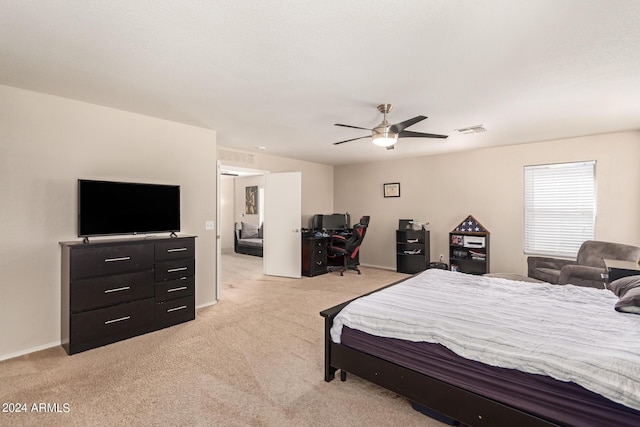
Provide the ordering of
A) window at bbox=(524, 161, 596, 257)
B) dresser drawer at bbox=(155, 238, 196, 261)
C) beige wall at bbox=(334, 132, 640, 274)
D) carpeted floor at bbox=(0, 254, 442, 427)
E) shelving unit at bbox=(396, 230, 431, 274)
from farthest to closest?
shelving unit at bbox=(396, 230, 431, 274) < window at bbox=(524, 161, 596, 257) < beige wall at bbox=(334, 132, 640, 274) < dresser drawer at bbox=(155, 238, 196, 261) < carpeted floor at bbox=(0, 254, 442, 427)

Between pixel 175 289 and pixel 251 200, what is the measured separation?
589cm

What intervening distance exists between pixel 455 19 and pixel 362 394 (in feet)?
8.43

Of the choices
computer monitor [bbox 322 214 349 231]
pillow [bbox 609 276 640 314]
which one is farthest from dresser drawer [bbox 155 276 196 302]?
pillow [bbox 609 276 640 314]

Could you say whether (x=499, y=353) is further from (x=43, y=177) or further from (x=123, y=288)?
(x=43, y=177)

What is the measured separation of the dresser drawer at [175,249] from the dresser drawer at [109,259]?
96mm

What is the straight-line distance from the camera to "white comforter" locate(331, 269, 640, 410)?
1.44 metres

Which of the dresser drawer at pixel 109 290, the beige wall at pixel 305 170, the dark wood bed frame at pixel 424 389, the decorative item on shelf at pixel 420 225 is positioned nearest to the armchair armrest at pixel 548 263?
the decorative item on shelf at pixel 420 225

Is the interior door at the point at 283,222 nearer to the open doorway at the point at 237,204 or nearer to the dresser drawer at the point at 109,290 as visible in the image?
the dresser drawer at the point at 109,290

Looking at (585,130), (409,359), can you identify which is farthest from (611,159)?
(409,359)

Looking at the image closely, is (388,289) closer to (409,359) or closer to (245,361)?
(409,359)

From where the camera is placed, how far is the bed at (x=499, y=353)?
1.44 m

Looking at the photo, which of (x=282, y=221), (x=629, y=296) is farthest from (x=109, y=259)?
(x=629, y=296)

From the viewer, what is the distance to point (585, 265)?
13.3 feet

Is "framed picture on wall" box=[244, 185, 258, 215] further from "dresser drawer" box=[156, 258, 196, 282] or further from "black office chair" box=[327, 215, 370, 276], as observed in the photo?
"dresser drawer" box=[156, 258, 196, 282]
